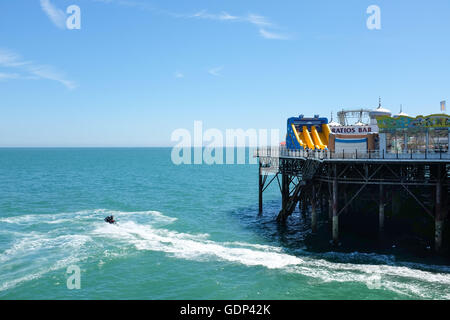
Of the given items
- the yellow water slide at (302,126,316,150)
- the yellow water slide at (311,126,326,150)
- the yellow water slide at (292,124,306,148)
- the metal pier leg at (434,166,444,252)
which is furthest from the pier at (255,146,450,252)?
the yellow water slide at (311,126,326,150)

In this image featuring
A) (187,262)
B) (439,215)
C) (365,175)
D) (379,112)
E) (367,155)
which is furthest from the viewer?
(379,112)

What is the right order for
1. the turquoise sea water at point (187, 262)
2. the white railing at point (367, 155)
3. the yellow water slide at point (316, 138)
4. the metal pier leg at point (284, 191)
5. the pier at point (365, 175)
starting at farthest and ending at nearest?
1. the metal pier leg at point (284, 191)
2. the yellow water slide at point (316, 138)
3. the pier at point (365, 175)
4. the white railing at point (367, 155)
5. the turquoise sea water at point (187, 262)

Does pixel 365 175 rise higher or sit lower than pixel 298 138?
lower

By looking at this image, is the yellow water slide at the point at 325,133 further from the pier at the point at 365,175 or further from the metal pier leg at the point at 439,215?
the metal pier leg at the point at 439,215

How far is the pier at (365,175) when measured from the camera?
3288cm

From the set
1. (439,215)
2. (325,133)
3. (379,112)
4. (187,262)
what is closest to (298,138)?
(325,133)

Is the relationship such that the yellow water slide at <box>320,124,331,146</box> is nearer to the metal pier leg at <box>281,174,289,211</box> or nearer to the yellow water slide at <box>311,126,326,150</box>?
the yellow water slide at <box>311,126,326,150</box>

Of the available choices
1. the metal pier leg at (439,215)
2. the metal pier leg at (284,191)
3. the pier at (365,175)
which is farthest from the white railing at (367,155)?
the metal pier leg at (284,191)

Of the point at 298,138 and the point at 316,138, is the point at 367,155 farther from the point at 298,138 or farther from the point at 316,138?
the point at 298,138

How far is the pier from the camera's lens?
108ft

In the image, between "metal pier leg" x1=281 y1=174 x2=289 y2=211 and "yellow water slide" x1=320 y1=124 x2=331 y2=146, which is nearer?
"metal pier leg" x1=281 y1=174 x2=289 y2=211

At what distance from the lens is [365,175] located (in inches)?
1437
